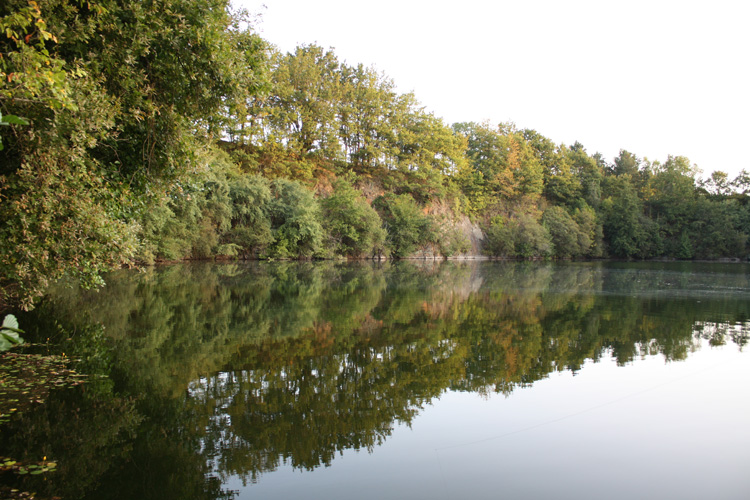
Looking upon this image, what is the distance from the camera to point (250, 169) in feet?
139

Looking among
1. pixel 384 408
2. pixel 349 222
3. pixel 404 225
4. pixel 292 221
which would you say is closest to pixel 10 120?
pixel 384 408

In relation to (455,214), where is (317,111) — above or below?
above

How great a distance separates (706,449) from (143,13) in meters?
9.33

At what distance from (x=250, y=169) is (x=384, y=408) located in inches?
1531

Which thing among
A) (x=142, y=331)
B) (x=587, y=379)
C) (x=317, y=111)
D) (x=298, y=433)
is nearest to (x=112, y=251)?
(x=142, y=331)

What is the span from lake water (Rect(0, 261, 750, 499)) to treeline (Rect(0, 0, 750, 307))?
2.43 m

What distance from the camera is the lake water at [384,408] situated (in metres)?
4.48

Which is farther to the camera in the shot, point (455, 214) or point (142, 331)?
point (455, 214)

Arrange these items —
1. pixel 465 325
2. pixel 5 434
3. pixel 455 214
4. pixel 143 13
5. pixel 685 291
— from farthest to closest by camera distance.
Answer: pixel 455 214 → pixel 685 291 → pixel 465 325 → pixel 143 13 → pixel 5 434

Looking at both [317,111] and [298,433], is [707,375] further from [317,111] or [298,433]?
[317,111]

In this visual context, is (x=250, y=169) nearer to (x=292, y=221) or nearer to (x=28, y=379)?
(x=292, y=221)

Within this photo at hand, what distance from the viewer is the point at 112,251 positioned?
25.0 feet

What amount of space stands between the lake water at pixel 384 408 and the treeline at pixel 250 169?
2.43m

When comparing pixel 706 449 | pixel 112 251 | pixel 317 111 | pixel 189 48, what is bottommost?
pixel 706 449
